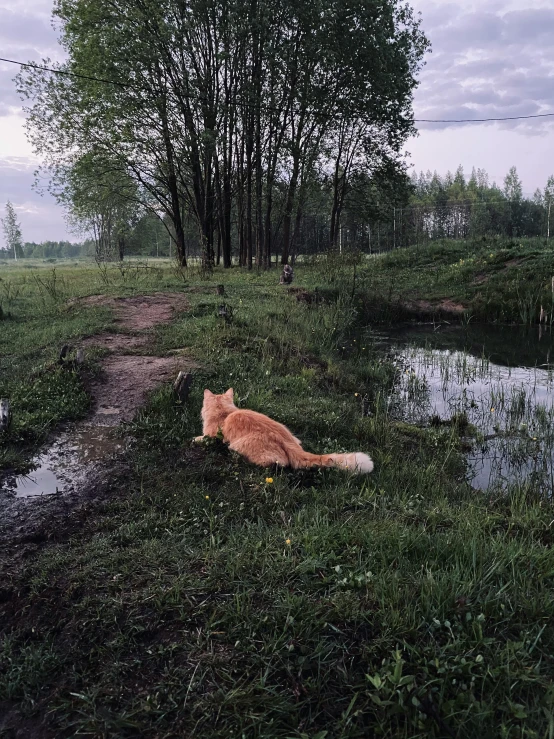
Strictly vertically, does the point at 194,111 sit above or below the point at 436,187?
below

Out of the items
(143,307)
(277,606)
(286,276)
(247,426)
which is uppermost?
(286,276)

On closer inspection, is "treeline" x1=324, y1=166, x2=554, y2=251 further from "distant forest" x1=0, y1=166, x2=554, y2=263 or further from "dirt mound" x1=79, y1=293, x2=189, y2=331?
"dirt mound" x1=79, y1=293, x2=189, y2=331

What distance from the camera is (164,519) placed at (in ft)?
10.6

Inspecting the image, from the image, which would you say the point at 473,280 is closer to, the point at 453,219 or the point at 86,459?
the point at 86,459

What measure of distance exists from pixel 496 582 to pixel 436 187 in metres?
98.2

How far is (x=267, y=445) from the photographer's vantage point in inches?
159

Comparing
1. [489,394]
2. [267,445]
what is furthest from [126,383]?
[489,394]

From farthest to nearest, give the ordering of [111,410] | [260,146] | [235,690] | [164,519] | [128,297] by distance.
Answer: [260,146] → [128,297] → [111,410] → [164,519] → [235,690]

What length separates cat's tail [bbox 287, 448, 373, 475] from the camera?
3.90 m

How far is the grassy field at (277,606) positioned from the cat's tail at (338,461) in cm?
11

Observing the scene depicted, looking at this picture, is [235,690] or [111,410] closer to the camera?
[235,690]

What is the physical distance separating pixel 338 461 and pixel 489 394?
490 centimetres

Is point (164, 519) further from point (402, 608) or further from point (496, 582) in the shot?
point (496, 582)

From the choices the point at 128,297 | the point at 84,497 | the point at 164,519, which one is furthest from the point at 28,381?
the point at 128,297
